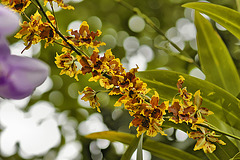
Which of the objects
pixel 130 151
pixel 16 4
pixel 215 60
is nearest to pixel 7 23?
pixel 16 4

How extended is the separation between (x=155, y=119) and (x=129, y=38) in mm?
1145

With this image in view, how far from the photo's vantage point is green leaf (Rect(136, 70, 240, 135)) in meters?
0.40

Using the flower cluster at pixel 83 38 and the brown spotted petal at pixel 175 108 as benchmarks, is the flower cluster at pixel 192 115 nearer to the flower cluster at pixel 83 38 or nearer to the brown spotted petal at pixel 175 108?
the brown spotted petal at pixel 175 108

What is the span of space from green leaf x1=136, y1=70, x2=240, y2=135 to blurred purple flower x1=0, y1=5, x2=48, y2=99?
0.27m

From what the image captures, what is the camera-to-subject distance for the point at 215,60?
0.50m

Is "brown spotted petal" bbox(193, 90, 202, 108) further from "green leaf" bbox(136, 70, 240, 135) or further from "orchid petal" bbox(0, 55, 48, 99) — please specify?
"orchid petal" bbox(0, 55, 48, 99)

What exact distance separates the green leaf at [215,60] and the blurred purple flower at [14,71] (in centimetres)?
42

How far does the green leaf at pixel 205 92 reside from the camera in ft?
1.32

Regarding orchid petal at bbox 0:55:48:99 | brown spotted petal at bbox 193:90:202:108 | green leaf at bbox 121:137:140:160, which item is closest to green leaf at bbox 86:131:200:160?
green leaf at bbox 121:137:140:160

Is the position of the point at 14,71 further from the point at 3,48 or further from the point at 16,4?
the point at 16,4

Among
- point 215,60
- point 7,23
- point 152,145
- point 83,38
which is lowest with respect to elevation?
point 152,145

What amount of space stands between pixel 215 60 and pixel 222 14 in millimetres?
A: 113

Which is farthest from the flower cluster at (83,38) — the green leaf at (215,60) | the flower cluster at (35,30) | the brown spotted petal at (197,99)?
the green leaf at (215,60)

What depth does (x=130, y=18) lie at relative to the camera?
1443 mm
